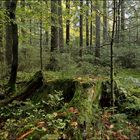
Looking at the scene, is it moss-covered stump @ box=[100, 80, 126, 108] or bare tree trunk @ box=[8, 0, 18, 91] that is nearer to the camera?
moss-covered stump @ box=[100, 80, 126, 108]

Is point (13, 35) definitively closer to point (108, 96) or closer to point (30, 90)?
point (30, 90)

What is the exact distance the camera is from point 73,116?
451 cm

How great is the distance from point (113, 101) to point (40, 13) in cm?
547

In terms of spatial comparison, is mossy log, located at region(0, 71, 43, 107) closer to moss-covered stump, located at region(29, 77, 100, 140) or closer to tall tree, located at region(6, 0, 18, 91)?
moss-covered stump, located at region(29, 77, 100, 140)

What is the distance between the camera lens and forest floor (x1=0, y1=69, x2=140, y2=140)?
13.5 ft

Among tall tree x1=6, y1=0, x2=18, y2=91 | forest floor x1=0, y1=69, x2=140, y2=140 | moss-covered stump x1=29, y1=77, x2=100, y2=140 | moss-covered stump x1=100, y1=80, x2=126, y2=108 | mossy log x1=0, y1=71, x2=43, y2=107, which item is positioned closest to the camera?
forest floor x1=0, y1=69, x2=140, y2=140

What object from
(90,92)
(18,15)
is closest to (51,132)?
(90,92)

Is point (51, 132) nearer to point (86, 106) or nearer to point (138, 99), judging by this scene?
point (86, 106)

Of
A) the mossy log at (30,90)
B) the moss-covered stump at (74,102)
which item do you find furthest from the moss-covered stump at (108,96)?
the mossy log at (30,90)

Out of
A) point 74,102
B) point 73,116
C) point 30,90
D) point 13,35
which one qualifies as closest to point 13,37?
point 13,35

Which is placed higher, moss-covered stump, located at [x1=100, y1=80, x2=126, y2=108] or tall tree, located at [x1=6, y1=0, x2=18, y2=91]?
tall tree, located at [x1=6, y1=0, x2=18, y2=91]

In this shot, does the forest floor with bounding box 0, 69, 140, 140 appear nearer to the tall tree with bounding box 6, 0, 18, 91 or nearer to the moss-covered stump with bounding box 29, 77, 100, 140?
the moss-covered stump with bounding box 29, 77, 100, 140

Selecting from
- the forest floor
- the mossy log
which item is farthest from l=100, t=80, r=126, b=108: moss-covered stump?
the mossy log

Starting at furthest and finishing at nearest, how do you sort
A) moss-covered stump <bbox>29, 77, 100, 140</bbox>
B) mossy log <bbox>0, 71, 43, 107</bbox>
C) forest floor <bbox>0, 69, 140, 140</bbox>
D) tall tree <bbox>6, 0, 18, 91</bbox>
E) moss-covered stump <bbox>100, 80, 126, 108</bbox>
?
tall tree <bbox>6, 0, 18, 91</bbox>
mossy log <bbox>0, 71, 43, 107</bbox>
moss-covered stump <bbox>100, 80, 126, 108</bbox>
moss-covered stump <bbox>29, 77, 100, 140</bbox>
forest floor <bbox>0, 69, 140, 140</bbox>
